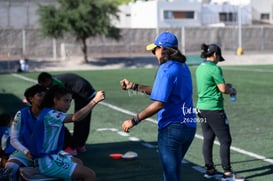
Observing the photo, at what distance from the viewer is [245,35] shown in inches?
2520

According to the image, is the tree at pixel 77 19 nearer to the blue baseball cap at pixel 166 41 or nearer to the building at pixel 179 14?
the building at pixel 179 14

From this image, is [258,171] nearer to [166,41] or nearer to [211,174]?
[211,174]

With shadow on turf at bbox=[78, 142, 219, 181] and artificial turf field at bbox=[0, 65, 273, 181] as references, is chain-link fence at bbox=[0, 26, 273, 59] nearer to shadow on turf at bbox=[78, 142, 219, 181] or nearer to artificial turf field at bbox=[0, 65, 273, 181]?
artificial turf field at bbox=[0, 65, 273, 181]

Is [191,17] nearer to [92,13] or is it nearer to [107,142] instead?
[92,13]

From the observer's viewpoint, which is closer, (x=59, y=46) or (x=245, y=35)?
(x=59, y=46)

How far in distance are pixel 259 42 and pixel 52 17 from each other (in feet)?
91.2

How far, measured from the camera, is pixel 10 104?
17969mm

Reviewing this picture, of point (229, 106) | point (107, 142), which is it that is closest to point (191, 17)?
point (229, 106)

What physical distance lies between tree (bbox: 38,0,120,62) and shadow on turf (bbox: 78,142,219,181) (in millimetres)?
34782

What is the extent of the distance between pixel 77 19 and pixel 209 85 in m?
37.7

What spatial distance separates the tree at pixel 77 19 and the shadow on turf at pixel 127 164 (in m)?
34.8

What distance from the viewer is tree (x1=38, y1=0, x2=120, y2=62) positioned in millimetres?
44906

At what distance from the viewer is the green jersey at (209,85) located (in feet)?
25.4

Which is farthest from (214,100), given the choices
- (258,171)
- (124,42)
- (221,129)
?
(124,42)
